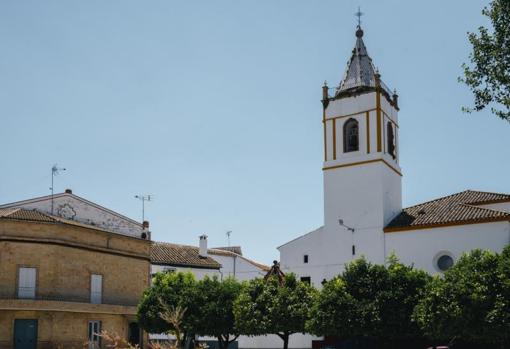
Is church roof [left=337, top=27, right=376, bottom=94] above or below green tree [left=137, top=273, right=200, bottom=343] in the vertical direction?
above

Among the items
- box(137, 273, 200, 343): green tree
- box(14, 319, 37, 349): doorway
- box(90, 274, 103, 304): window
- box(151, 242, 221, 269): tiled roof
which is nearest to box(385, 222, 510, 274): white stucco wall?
box(137, 273, 200, 343): green tree

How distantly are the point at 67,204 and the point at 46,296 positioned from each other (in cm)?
697

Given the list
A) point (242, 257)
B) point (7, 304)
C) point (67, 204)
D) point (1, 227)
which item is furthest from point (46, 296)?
point (242, 257)

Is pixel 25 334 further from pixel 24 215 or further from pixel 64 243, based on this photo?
pixel 24 215

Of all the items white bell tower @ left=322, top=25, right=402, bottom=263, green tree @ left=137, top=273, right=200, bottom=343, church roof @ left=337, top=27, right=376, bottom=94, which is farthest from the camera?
church roof @ left=337, top=27, right=376, bottom=94

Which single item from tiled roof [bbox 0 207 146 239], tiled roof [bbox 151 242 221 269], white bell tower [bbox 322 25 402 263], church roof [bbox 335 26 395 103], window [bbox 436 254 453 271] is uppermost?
church roof [bbox 335 26 395 103]

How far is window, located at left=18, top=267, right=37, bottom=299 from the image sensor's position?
3281 centimetres

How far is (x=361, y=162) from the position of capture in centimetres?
4050

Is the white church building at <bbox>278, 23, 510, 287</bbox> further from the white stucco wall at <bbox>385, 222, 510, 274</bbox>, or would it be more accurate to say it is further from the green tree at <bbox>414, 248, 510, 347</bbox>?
the green tree at <bbox>414, 248, 510, 347</bbox>

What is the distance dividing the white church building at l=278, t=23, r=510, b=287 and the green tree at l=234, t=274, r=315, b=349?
673 centimetres

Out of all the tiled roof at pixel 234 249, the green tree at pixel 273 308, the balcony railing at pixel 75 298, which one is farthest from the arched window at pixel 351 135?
the tiled roof at pixel 234 249

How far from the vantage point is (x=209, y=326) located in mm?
34406

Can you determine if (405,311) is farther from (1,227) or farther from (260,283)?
(1,227)

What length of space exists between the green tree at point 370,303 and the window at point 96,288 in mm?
12685
